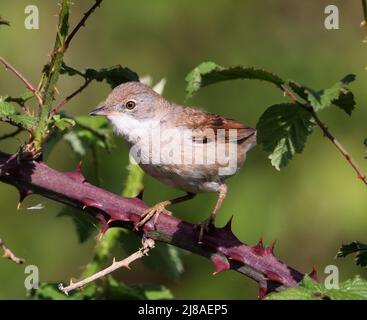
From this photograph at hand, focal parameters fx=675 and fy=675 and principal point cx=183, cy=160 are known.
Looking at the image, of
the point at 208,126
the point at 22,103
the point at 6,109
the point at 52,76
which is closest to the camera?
the point at 52,76

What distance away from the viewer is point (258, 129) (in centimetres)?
230

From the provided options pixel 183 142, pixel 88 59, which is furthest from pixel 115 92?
pixel 88 59

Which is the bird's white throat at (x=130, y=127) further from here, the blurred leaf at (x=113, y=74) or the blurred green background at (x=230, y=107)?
the blurred leaf at (x=113, y=74)

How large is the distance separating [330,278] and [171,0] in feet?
11.0

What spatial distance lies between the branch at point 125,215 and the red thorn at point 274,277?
0.11 feet

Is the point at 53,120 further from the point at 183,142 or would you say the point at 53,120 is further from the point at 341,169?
the point at 341,169

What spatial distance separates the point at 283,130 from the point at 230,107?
8.85 feet

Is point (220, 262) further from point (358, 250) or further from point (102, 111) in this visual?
point (102, 111)

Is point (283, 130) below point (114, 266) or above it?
above

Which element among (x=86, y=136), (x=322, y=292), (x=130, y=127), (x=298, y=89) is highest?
(x=130, y=127)

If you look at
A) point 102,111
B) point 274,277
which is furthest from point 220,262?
point 102,111

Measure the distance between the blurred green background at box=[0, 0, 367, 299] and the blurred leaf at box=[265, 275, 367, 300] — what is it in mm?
2466

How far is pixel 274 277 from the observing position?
2.23m

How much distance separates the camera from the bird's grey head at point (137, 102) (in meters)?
3.97
